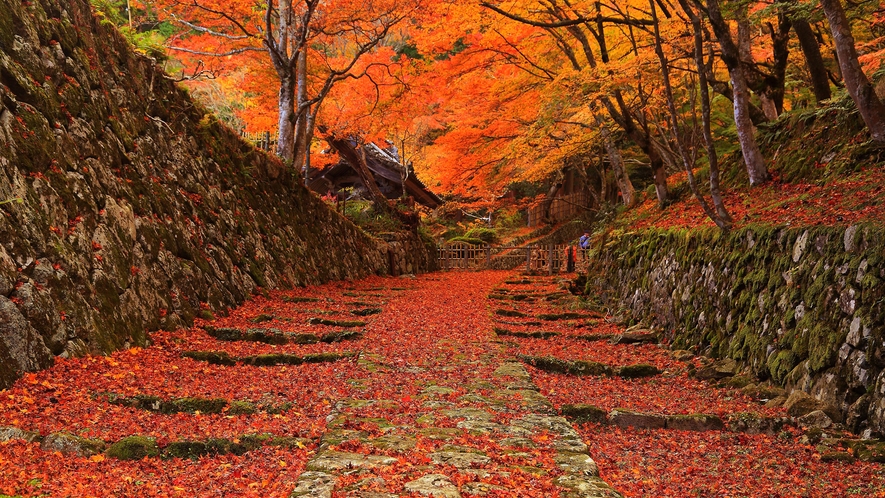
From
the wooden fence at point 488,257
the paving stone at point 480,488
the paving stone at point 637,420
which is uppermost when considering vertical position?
the wooden fence at point 488,257

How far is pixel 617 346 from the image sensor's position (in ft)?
31.9

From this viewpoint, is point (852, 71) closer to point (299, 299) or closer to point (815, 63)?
point (815, 63)

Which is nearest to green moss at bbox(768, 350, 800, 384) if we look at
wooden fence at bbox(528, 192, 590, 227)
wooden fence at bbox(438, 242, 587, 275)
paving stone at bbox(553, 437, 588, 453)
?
paving stone at bbox(553, 437, 588, 453)

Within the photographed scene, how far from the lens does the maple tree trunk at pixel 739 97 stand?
8.40m

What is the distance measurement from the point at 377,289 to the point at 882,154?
1134cm

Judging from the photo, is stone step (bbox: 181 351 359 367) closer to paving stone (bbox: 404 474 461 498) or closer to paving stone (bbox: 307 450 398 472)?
paving stone (bbox: 307 450 398 472)

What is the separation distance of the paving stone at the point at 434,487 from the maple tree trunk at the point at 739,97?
7.30 meters

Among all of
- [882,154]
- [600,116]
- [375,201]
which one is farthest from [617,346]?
[375,201]

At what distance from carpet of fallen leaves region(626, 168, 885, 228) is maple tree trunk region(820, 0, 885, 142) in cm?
62

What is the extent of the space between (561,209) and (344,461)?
29.6m

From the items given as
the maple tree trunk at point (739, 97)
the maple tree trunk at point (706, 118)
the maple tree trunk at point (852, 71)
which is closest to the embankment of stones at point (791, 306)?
the maple tree trunk at point (706, 118)

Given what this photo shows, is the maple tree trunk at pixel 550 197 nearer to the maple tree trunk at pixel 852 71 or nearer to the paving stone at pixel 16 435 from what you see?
the maple tree trunk at pixel 852 71

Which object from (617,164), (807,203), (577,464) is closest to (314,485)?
(577,464)

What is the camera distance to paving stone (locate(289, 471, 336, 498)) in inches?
136
